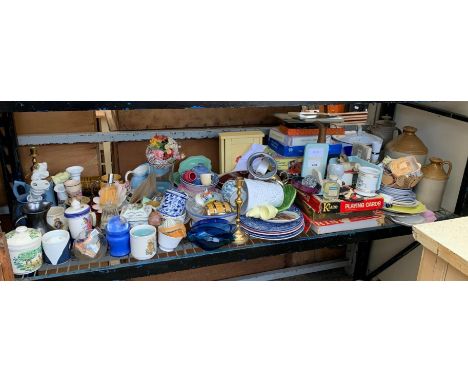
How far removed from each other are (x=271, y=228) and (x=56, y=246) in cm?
71

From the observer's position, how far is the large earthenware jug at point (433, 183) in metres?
1.67

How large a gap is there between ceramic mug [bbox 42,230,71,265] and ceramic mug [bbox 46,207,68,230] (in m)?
0.07

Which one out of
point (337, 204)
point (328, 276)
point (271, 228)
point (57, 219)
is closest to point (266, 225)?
point (271, 228)

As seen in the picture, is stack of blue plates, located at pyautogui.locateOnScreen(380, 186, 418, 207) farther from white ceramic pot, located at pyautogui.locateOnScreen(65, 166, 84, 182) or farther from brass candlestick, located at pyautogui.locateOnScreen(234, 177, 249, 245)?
white ceramic pot, located at pyautogui.locateOnScreen(65, 166, 84, 182)

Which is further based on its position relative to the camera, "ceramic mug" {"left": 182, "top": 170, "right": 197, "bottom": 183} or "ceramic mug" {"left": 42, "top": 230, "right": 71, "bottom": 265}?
"ceramic mug" {"left": 182, "top": 170, "right": 197, "bottom": 183}

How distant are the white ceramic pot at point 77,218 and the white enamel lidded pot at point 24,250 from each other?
12 centimetres

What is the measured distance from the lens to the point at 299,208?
1.63m

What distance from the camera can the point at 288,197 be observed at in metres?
1.58

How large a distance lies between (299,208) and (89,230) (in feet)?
2.59

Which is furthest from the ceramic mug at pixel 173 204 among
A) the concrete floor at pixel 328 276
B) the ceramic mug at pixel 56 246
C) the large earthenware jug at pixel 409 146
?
the concrete floor at pixel 328 276

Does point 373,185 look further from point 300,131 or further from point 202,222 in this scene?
point 202,222

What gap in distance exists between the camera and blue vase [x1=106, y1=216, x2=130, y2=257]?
1297 mm

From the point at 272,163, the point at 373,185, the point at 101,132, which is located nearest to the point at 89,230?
the point at 101,132

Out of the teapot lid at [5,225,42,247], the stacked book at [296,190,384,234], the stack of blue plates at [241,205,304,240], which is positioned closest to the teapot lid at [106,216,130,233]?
the teapot lid at [5,225,42,247]
